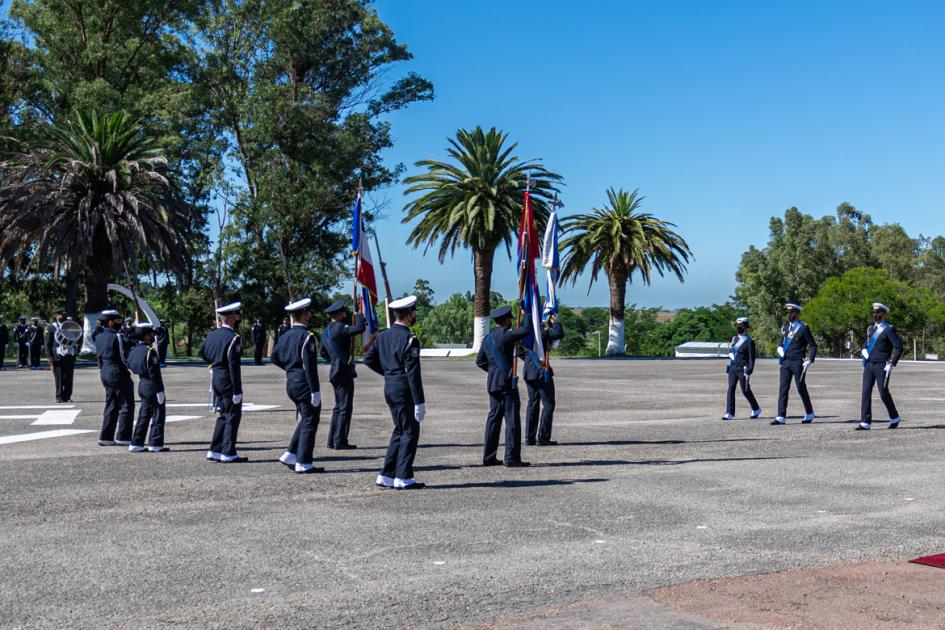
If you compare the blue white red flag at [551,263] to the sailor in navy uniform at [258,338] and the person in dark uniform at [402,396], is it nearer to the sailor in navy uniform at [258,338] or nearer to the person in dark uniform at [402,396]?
the person in dark uniform at [402,396]

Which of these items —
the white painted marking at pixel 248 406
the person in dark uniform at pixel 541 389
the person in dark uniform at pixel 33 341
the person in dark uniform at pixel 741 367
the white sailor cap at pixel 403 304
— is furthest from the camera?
the person in dark uniform at pixel 33 341

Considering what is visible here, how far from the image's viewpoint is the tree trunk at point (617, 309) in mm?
61438

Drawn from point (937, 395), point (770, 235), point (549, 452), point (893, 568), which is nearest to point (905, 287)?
point (770, 235)

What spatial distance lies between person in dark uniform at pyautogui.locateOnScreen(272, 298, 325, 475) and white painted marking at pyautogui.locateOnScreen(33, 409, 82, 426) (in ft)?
24.0

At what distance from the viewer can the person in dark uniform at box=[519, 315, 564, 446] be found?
13.3 m

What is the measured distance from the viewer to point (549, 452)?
13.0m

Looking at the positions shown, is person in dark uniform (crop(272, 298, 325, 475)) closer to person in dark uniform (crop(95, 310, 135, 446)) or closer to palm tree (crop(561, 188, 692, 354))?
person in dark uniform (crop(95, 310, 135, 446))

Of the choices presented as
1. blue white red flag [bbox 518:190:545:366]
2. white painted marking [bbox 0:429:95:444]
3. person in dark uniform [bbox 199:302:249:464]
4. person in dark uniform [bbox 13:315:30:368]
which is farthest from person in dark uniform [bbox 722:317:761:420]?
person in dark uniform [bbox 13:315:30:368]

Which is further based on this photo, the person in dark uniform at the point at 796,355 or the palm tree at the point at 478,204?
the palm tree at the point at 478,204

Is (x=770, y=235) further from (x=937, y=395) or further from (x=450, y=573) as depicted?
(x=450, y=573)

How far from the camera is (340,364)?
12961 millimetres

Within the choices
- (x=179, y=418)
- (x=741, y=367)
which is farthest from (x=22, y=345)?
(x=741, y=367)

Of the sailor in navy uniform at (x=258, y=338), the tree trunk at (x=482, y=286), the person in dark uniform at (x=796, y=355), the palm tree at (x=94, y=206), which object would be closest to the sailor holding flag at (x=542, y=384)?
the person in dark uniform at (x=796, y=355)

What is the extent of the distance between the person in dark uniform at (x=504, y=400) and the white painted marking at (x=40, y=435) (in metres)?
6.94
